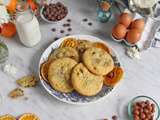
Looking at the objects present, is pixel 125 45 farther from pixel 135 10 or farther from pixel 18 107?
pixel 18 107

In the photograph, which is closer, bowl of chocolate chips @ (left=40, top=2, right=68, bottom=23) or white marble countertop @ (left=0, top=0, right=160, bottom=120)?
white marble countertop @ (left=0, top=0, right=160, bottom=120)

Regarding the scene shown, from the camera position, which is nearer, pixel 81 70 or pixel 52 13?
pixel 81 70

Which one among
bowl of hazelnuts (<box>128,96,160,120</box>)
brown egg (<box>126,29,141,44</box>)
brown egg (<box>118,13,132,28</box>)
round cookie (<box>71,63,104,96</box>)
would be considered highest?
brown egg (<box>118,13,132,28</box>)

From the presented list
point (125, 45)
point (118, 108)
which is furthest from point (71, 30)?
point (118, 108)

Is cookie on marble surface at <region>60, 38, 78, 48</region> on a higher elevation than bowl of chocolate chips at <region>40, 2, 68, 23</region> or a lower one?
lower

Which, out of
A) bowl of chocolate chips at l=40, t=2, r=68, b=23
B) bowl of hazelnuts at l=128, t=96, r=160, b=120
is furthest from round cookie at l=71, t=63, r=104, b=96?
bowl of chocolate chips at l=40, t=2, r=68, b=23

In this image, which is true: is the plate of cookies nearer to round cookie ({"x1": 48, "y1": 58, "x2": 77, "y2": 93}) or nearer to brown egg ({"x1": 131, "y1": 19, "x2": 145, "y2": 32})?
round cookie ({"x1": 48, "y1": 58, "x2": 77, "y2": 93})

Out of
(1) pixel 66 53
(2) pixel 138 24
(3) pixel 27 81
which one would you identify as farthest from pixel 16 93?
(2) pixel 138 24

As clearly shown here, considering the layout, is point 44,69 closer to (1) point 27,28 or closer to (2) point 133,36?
(1) point 27,28
